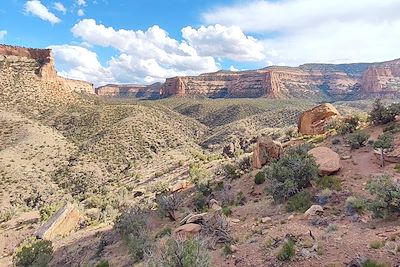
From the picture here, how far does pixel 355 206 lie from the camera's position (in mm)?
12766

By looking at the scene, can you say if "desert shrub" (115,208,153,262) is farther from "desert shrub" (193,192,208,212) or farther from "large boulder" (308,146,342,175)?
"large boulder" (308,146,342,175)

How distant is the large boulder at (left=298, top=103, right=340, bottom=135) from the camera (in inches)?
1206

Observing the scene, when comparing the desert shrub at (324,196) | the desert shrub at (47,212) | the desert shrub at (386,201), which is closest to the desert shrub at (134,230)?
the desert shrub at (324,196)

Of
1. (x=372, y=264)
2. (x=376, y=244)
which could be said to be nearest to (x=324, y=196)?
(x=376, y=244)

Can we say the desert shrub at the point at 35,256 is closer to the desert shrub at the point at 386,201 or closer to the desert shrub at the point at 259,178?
the desert shrub at the point at 259,178

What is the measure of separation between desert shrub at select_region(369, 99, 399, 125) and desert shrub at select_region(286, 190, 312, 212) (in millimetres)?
13309

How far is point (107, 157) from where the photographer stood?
167ft

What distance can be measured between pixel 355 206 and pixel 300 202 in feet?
7.89

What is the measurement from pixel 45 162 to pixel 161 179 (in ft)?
Result: 64.5

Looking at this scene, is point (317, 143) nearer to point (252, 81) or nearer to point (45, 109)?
point (45, 109)

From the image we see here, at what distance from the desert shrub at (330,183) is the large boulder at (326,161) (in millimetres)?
657

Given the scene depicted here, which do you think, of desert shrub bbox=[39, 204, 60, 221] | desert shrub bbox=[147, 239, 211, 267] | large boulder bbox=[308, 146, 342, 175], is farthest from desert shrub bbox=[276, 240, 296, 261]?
desert shrub bbox=[39, 204, 60, 221]

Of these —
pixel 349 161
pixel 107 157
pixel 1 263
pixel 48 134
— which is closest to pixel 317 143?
pixel 349 161

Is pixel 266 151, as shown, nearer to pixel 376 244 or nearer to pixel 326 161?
pixel 326 161
